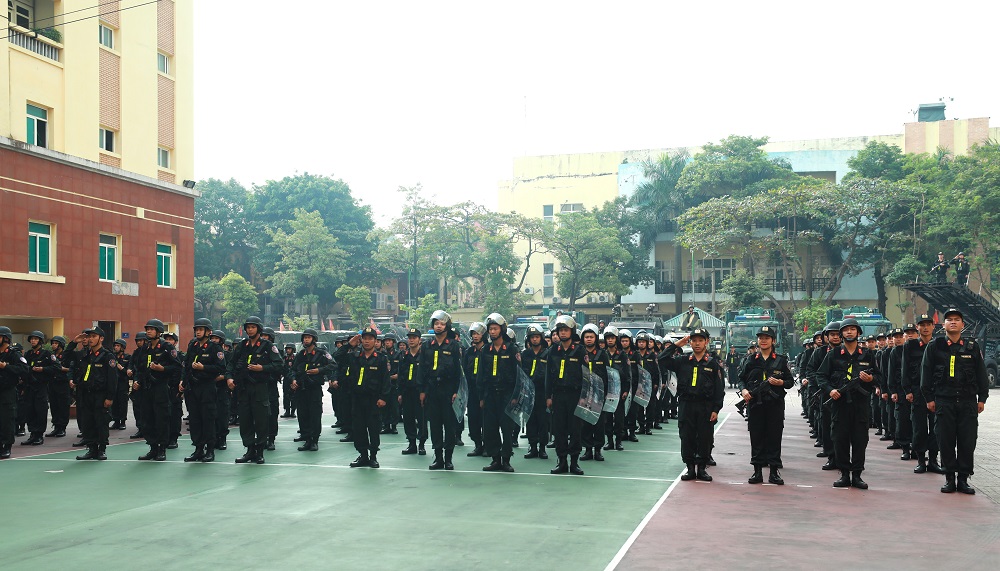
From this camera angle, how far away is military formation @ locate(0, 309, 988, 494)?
34.1 feet

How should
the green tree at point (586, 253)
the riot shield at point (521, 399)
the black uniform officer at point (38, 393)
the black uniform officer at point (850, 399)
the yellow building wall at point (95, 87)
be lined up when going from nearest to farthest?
1. the black uniform officer at point (850, 399)
2. the riot shield at point (521, 399)
3. the black uniform officer at point (38, 393)
4. the yellow building wall at point (95, 87)
5. the green tree at point (586, 253)

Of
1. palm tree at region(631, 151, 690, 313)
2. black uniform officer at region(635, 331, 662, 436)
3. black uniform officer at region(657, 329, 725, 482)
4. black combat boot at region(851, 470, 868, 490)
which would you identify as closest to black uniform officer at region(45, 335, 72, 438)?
black uniform officer at region(635, 331, 662, 436)

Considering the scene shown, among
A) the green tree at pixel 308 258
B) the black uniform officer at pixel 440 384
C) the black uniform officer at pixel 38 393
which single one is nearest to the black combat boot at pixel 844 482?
the black uniform officer at pixel 440 384

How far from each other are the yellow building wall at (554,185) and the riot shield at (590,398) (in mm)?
51593

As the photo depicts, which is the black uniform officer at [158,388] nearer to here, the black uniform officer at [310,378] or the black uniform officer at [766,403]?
the black uniform officer at [310,378]

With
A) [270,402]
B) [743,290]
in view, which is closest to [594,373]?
[270,402]

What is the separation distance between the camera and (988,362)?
33.1m

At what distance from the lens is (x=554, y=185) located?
6531cm

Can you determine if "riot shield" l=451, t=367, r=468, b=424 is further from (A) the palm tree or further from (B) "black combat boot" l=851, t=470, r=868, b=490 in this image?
(A) the palm tree

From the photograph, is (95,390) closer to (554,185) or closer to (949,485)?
(949,485)

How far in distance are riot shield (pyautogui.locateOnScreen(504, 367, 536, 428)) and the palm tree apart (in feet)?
143

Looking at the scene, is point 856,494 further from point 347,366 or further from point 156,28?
point 156,28

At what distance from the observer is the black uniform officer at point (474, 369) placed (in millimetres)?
12289

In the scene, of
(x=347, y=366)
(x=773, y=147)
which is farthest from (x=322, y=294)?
(x=347, y=366)
